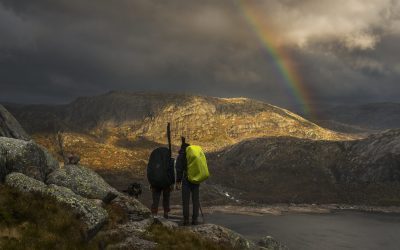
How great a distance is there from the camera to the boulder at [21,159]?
2034cm

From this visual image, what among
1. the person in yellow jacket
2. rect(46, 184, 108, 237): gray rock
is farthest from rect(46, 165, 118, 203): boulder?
the person in yellow jacket

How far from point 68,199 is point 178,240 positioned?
4.96m

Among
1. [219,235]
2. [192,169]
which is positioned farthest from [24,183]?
[219,235]

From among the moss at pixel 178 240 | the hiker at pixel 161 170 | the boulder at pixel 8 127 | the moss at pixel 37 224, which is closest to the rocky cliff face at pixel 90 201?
the moss at pixel 178 240

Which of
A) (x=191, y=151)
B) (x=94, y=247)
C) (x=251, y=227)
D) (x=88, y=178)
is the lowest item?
(x=251, y=227)

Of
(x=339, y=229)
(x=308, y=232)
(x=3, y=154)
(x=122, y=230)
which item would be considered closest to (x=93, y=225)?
(x=122, y=230)

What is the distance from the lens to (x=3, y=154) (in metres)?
20.4

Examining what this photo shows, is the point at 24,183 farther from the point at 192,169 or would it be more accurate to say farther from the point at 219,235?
the point at 219,235

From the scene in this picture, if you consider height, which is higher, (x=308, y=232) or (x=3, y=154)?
(x=3, y=154)

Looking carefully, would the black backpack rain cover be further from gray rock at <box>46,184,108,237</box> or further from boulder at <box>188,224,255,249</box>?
gray rock at <box>46,184,108,237</box>

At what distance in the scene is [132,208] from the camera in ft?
70.3

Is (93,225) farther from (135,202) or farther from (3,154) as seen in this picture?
(3,154)

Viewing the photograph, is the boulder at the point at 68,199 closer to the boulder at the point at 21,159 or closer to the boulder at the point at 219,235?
the boulder at the point at 21,159

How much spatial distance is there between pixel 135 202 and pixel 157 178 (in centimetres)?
162
